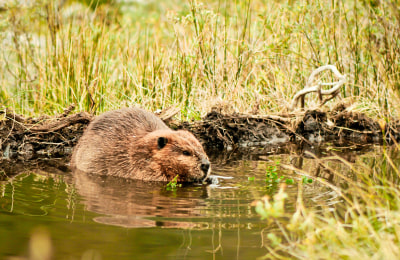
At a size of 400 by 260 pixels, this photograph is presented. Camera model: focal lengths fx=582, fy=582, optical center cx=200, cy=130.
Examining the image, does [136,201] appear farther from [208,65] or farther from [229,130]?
[208,65]

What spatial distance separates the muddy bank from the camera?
6250 millimetres

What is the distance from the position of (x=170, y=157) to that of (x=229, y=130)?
7.01 ft

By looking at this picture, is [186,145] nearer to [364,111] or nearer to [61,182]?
[61,182]

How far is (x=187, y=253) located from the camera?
2926 mm

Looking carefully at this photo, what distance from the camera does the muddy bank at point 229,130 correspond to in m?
6.25

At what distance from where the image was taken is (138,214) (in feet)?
12.1

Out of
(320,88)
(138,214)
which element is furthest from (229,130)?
(138,214)

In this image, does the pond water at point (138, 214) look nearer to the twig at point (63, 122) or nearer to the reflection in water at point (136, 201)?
the reflection in water at point (136, 201)

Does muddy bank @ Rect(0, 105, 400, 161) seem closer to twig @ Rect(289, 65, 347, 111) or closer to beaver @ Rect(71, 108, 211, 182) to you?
twig @ Rect(289, 65, 347, 111)

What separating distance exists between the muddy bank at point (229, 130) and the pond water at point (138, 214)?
866 millimetres

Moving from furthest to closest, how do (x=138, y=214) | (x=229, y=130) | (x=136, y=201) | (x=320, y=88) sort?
(x=229, y=130) < (x=320, y=88) < (x=136, y=201) < (x=138, y=214)

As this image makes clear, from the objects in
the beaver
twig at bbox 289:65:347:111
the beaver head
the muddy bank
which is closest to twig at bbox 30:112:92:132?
the muddy bank

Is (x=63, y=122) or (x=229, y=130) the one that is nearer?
(x=63, y=122)

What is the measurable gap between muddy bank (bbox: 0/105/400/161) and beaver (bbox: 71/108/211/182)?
32.3 inches
